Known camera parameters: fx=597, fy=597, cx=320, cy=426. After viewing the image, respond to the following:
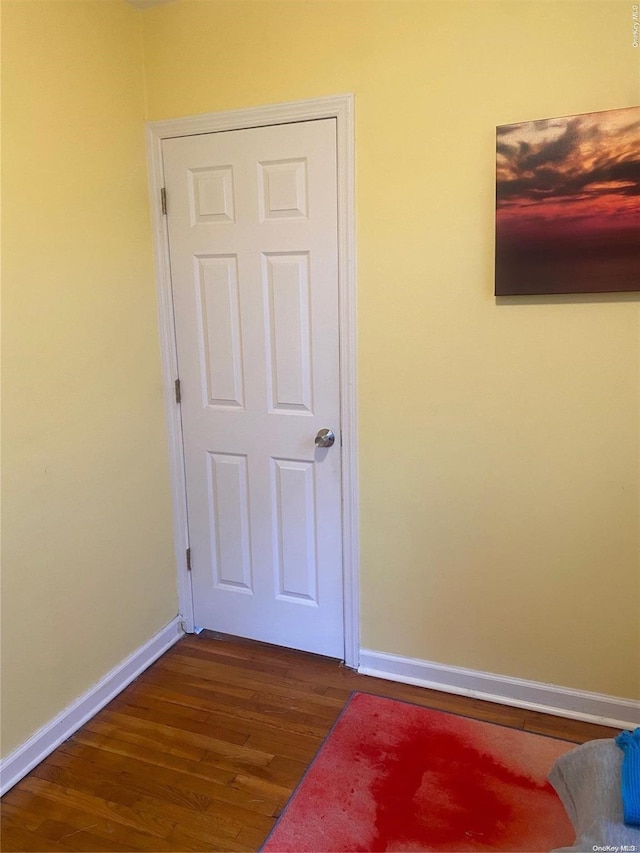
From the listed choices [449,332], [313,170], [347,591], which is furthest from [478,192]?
[347,591]

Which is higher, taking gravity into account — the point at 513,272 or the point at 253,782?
the point at 513,272

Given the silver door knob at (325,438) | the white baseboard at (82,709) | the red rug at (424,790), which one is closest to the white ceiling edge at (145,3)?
the silver door knob at (325,438)

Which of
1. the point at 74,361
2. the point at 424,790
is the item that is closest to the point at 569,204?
the point at 74,361

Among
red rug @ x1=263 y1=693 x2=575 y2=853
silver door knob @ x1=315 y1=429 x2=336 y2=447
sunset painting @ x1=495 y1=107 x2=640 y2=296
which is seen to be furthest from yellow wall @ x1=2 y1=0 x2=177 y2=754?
sunset painting @ x1=495 y1=107 x2=640 y2=296

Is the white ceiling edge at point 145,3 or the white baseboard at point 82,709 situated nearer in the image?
the white baseboard at point 82,709

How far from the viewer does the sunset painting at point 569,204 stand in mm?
1754

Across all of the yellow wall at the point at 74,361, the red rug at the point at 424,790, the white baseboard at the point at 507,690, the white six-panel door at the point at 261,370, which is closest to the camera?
the red rug at the point at 424,790

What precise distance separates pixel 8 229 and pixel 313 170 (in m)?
1.03

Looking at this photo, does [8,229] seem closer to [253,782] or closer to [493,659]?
[253,782]

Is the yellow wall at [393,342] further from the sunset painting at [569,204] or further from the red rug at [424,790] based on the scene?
the red rug at [424,790]

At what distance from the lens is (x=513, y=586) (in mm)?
2133

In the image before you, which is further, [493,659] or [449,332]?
[493,659]

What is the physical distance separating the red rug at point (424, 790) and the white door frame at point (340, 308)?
43 cm

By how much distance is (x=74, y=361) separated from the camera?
207 centimetres
